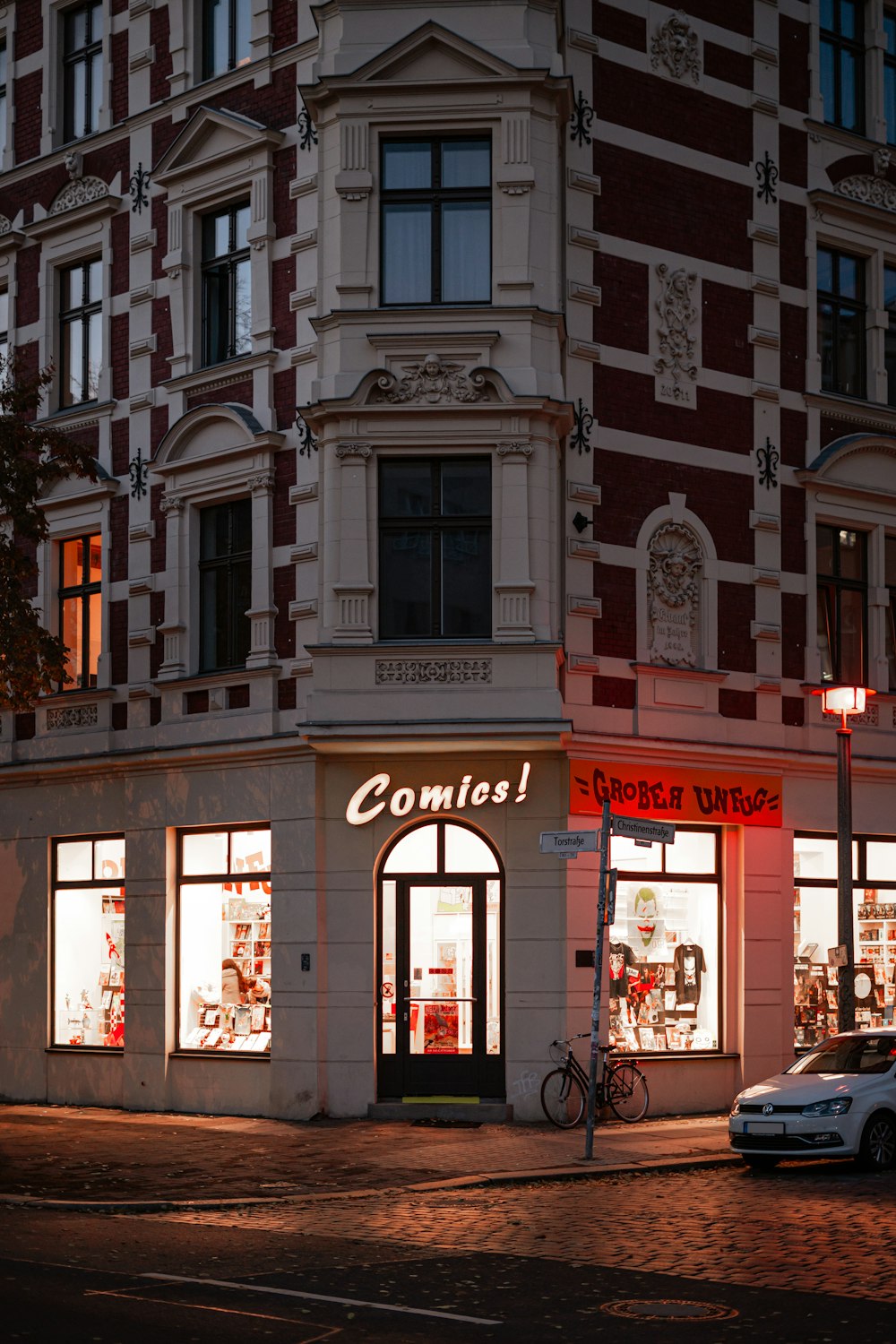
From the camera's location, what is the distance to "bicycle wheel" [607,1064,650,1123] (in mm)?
20750

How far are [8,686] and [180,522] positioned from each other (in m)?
3.39

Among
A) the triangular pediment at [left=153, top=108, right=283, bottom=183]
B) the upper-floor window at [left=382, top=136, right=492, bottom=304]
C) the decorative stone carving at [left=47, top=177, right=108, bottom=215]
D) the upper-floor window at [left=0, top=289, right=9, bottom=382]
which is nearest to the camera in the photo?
the upper-floor window at [left=382, top=136, right=492, bottom=304]

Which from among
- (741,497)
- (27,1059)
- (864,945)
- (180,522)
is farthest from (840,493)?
(27,1059)

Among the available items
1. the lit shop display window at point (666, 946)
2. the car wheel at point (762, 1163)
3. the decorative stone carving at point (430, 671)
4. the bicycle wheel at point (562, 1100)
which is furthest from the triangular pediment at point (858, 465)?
the car wheel at point (762, 1163)

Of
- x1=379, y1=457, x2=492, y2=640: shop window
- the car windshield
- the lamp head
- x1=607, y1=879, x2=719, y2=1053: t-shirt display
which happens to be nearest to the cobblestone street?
the car windshield

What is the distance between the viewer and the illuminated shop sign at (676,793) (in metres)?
21.2

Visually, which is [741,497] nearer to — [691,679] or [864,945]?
[691,679]

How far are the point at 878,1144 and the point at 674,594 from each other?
26.4 feet

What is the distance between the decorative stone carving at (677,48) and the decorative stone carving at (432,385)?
5.54 m

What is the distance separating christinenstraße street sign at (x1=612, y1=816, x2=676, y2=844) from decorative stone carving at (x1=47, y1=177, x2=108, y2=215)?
13.1m

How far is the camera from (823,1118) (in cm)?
→ 1670

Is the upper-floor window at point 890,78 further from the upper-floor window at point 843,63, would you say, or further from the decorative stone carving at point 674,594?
the decorative stone carving at point 674,594

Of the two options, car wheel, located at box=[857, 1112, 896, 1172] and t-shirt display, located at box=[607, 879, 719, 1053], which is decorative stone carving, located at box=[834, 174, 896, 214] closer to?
t-shirt display, located at box=[607, 879, 719, 1053]

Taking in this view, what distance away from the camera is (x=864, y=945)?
80.4 ft
